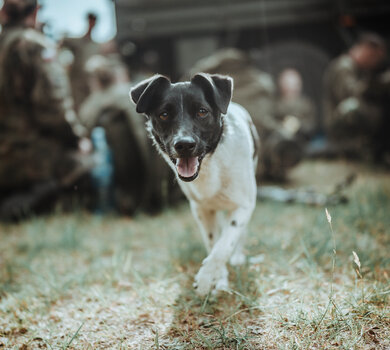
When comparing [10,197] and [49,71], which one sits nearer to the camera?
[49,71]

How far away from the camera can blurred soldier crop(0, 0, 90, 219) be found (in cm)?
519

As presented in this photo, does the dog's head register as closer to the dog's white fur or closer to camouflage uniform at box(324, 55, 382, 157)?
the dog's white fur

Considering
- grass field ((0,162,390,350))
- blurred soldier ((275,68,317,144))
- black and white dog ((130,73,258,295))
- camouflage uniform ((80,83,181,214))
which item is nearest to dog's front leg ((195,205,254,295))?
black and white dog ((130,73,258,295))

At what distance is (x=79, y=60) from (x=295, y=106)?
4.76m

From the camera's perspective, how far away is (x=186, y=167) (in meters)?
2.25

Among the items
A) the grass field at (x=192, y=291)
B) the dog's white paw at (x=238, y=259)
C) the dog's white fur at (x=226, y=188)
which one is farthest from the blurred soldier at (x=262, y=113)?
the dog's white fur at (x=226, y=188)

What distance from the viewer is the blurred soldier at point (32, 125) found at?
5.19 metres

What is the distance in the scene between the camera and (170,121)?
232 centimetres

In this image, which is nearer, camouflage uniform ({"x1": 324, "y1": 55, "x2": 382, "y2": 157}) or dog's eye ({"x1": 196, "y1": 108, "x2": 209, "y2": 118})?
dog's eye ({"x1": 196, "y1": 108, "x2": 209, "y2": 118})

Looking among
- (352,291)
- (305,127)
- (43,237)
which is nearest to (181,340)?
(352,291)

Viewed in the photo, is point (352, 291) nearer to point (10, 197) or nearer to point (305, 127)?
point (10, 197)

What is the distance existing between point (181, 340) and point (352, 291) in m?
1.25

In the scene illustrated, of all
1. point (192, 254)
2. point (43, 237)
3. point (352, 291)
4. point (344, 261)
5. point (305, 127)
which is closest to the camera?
point (352, 291)

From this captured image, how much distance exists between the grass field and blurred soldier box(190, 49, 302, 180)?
1590 millimetres
